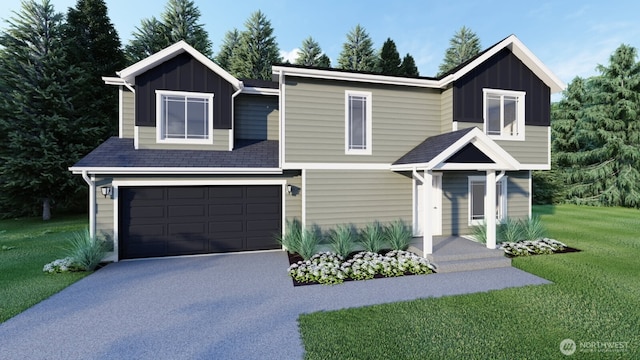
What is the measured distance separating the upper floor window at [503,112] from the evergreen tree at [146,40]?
2422 cm

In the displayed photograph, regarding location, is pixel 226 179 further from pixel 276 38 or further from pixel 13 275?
pixel 276 38

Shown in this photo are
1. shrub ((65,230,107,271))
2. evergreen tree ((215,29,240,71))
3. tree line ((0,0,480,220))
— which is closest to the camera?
shrub ((65,230,107,271))

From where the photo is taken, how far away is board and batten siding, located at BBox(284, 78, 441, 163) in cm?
812

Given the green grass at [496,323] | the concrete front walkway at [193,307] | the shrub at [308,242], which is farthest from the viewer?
the shrub at [308,242]

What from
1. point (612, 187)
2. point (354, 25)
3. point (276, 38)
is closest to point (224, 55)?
point (276, 38)

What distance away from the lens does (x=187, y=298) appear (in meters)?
5.21

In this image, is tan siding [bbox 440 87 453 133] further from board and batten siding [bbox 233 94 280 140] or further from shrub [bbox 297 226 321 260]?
board and batten siding [bbox 233 94 280 140]

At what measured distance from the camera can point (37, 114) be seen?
1386 centimetres

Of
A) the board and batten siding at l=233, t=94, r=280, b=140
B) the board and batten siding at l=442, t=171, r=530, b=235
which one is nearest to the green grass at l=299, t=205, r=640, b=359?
the board and batten siding at l=442, t=171, r=530, b=235

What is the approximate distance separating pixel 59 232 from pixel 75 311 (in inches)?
372

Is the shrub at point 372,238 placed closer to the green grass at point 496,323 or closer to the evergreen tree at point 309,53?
the green grass at point 496,323

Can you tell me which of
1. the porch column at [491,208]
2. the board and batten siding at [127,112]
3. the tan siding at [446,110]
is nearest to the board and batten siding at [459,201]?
the tan siding at [446,110]

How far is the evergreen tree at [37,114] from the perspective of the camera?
13.3 meters

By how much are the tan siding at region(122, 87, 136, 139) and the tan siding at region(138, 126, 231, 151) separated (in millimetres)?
1329
